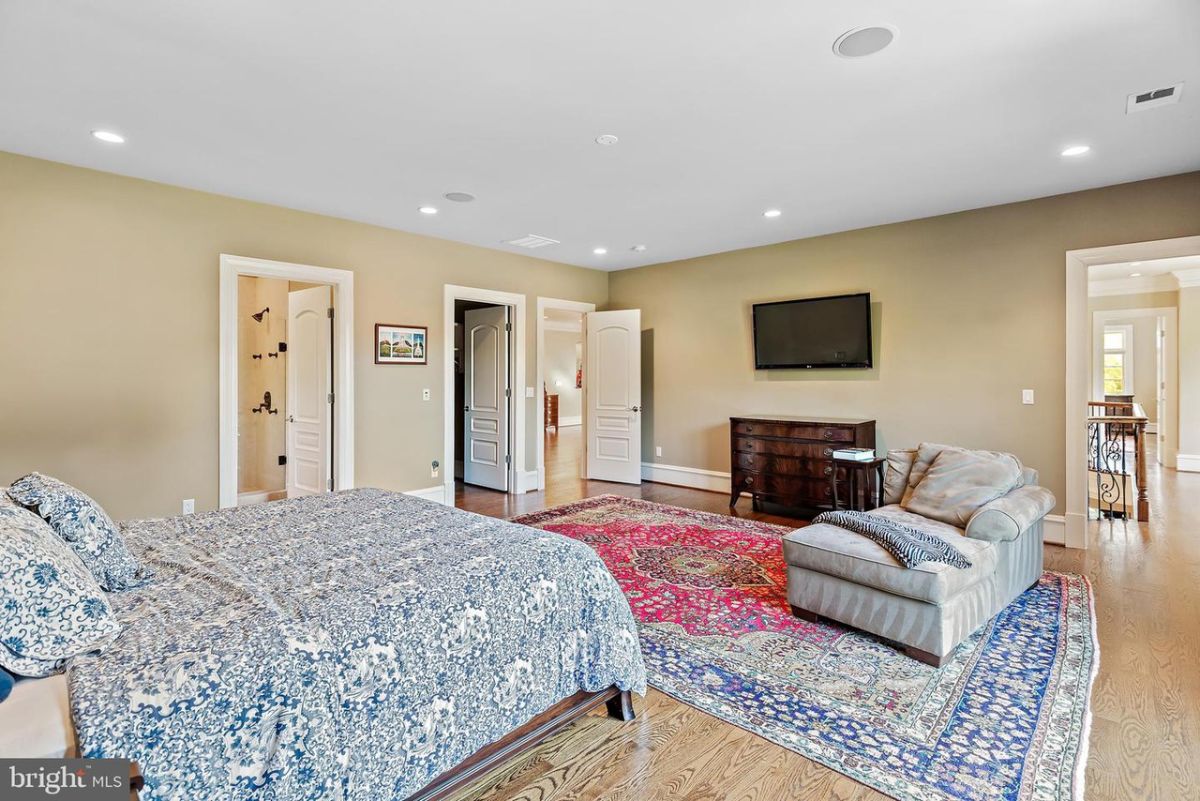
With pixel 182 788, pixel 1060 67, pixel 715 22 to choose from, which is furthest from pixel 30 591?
pixel 1060 67

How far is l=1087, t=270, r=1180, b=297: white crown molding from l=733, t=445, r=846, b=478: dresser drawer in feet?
18.9

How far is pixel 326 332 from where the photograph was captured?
5.06m

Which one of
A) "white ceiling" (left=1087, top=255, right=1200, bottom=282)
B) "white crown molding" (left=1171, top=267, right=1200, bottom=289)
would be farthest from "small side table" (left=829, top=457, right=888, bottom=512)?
"white crown molding" (left=1171, top=267, right=1200, bottom=289)

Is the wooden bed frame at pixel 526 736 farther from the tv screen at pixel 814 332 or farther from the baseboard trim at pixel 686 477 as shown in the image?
the baseboard trim at pixel 686 477

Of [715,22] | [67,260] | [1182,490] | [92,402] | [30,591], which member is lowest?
[1182,490]

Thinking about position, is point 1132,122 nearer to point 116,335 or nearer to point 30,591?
point 30,591

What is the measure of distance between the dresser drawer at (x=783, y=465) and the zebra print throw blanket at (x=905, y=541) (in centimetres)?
188

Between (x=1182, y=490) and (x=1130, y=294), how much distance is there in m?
3.51

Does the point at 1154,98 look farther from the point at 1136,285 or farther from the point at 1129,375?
the point at 1129,375

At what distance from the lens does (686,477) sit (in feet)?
22.0

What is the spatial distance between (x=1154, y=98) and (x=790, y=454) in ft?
10.7

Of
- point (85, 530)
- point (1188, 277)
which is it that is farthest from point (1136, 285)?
point (85, 530)

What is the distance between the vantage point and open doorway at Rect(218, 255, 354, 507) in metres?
4.30

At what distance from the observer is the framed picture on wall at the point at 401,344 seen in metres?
5.22
